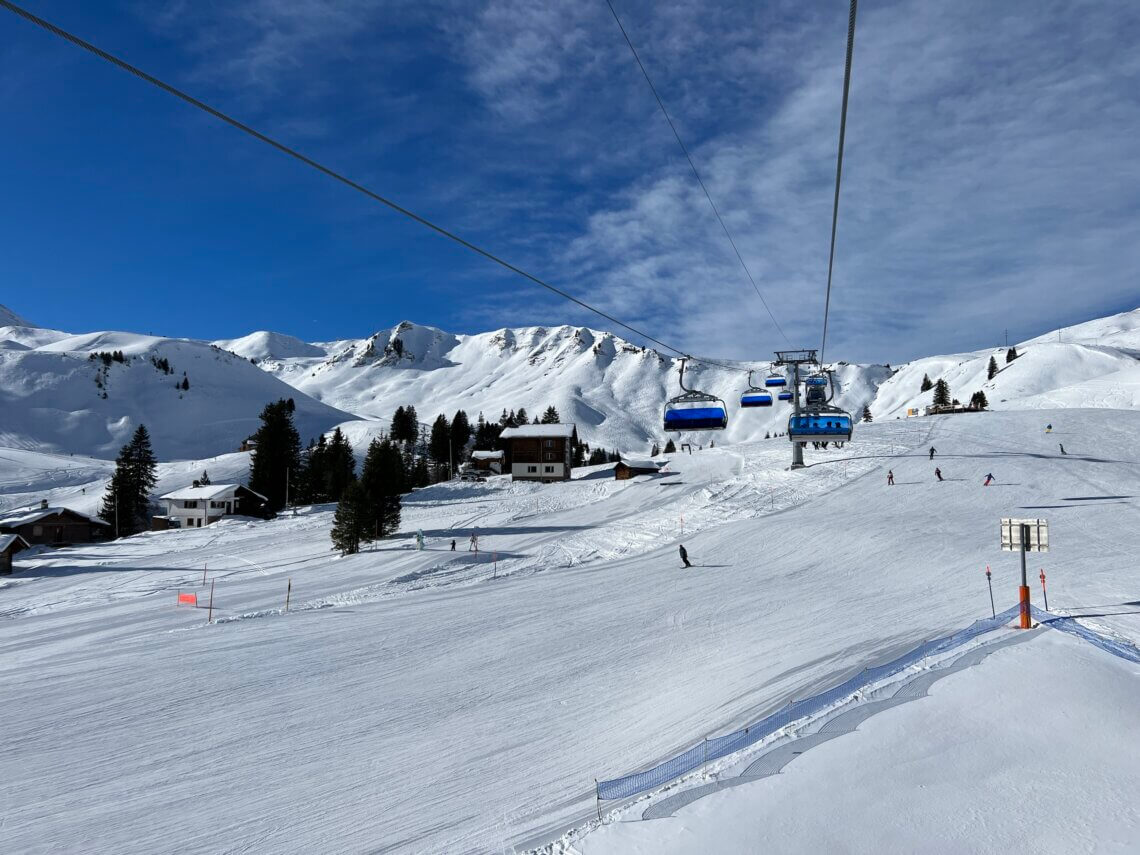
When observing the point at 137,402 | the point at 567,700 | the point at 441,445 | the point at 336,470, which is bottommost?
the point at 567,700

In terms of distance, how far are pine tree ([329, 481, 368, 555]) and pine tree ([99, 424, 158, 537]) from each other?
46.3 meters

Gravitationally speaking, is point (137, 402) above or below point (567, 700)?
above

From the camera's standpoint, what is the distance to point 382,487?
39.6 metres

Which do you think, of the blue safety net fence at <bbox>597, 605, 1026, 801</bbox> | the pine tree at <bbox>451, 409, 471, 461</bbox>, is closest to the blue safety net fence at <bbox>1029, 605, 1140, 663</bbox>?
the blue safety net fence at <bbox>597, 605, 1026, 801</bbox>

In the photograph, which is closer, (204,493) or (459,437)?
(204,493)

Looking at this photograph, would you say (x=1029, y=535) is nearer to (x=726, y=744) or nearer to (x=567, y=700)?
(x=726, y=744)

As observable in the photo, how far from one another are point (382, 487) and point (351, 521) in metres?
4.27

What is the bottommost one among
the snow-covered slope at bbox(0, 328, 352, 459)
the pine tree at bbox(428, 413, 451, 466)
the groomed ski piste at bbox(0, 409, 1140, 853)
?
the groomed ski piste at bbox(0, 409, 1140, 853)

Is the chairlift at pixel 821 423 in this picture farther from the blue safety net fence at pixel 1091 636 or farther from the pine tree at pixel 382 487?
the pine tree at pixel 382 487

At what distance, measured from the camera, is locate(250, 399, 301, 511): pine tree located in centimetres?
A: 7694

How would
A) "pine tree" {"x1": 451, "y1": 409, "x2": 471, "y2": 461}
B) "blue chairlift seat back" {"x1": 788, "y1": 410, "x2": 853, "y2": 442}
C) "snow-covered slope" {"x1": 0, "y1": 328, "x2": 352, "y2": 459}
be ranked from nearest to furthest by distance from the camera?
"blue chairlift seat back" {"x1": 788, "y1": 410, "x2": 853, "y2": 442} → "pine tree" {"x1": 451, "y1": 409, "x2": 471, "y2": 461} → "snow-covered slope" {"x1": 0, "y1": 328, "x2": 352, "y2": 459}

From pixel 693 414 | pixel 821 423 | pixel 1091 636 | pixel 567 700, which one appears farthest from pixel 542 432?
pixel 1091 636

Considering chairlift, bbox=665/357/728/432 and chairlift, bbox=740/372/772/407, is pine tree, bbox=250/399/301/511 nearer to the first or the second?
chairlift, bbox=740/372/772/407

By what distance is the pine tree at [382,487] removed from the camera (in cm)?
3850
